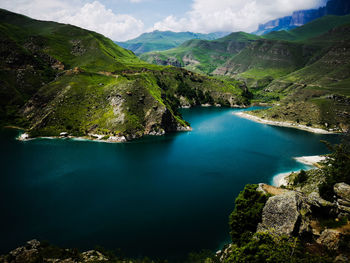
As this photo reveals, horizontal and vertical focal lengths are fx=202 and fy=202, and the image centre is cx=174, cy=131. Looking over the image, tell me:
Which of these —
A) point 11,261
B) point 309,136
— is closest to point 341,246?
point 11,261

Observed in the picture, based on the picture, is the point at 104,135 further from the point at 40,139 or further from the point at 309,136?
the point at 309,136

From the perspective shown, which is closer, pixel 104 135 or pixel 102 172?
pixel 102 172

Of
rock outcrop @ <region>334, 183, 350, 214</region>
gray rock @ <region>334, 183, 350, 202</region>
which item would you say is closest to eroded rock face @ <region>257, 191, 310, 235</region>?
rock outcrop @ <region>334, 183, 350, 214</region>

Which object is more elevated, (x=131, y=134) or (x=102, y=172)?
(x=131, y=134)

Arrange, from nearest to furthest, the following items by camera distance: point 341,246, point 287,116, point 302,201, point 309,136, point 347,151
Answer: point 341,246, point 302,201, point 347,151, point 309,136, point 287,116

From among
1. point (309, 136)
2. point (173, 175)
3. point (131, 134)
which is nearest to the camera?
point (173, 175)

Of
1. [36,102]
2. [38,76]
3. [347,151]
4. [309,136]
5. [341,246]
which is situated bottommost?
[309,136]

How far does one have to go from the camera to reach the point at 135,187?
64875 millimetres

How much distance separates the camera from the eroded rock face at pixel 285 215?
29.2m

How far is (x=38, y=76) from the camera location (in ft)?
529

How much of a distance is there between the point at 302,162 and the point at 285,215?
6693cm

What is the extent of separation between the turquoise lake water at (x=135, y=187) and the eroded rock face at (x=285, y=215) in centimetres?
1514

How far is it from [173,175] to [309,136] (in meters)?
96.3

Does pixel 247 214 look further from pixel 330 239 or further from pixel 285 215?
pixel 330 239
